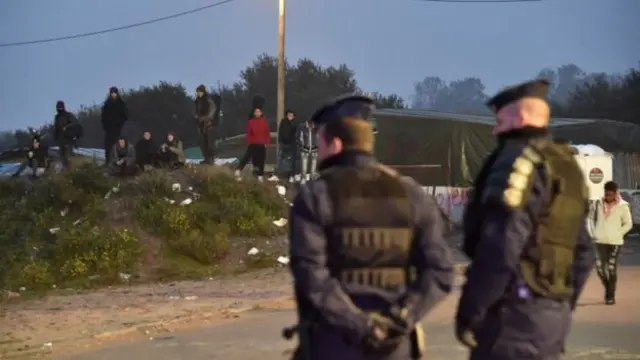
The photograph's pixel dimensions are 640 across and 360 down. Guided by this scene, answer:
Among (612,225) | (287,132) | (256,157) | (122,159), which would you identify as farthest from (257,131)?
(612,225)

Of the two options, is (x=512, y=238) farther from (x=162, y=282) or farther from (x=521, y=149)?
(x=162, y=282)

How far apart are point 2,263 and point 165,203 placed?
3686mm

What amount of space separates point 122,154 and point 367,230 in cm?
2155

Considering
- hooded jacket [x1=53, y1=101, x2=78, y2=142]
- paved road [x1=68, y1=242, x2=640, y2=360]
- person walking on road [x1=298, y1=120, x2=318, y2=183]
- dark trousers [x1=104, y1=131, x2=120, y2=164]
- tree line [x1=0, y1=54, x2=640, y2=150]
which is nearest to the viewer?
paved road [x1=68, y1=242, x2=640, y2=360]

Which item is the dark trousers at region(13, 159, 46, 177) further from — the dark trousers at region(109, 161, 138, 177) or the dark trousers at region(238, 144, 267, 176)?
the dark trousers at region(238, 144, 267, 176)

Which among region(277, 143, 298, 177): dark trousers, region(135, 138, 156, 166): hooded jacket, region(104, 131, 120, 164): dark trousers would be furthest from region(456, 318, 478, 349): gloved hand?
region(104, 131, 120, 164): dark trousers

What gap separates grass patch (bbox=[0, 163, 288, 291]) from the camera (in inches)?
813

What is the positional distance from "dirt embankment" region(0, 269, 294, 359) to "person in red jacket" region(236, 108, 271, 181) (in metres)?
6.20

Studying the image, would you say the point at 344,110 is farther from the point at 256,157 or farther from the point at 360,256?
the point at 256,157

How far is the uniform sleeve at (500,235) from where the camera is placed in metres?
4.82

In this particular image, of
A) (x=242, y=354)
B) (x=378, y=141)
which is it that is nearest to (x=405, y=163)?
(x=378, y=141)

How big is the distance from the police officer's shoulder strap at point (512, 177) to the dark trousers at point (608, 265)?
949 centimetres

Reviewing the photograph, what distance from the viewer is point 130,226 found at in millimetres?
22453

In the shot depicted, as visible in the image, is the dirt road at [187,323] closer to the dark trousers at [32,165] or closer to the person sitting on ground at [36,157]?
the dark trousers at [32,165]
